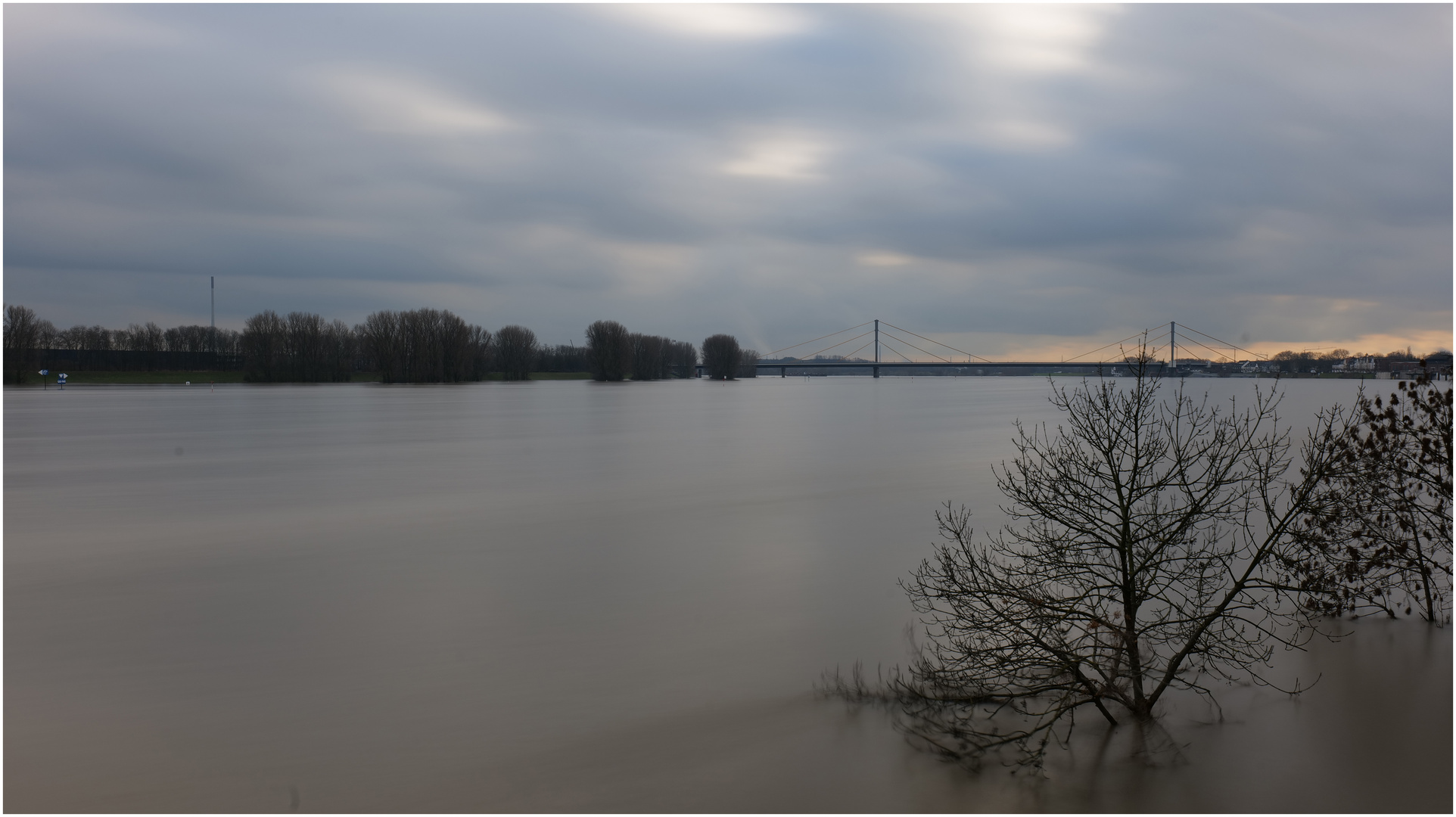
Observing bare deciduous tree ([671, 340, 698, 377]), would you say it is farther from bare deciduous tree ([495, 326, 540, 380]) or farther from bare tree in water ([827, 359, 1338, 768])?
bare tree in water ([827, 359, 1338, 768])

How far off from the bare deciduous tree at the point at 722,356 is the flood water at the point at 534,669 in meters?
130

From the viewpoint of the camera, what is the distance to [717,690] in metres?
7.51

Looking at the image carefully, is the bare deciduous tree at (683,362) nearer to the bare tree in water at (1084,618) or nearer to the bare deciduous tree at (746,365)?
the bare deciduous tree at (746,365)

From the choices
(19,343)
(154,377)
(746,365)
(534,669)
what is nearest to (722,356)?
(746,365)

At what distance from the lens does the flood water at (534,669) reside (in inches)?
229

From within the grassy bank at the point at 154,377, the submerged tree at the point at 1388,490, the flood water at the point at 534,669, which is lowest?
the flood water at the point at 534,669

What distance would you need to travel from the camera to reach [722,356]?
14962 centimetres

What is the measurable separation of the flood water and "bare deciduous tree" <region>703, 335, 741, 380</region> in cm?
13044

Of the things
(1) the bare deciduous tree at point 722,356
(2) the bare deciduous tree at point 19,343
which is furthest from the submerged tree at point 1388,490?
(1) the bare deciduous tree at point 722,356

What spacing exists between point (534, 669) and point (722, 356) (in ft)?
466

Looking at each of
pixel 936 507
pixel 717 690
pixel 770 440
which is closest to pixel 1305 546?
pixel 717 690

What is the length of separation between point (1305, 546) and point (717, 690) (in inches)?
198

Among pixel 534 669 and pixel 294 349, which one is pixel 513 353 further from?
pixel 534 669

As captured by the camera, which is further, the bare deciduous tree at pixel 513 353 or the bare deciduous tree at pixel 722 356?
the bare deciduous tree at pixel 722 356
